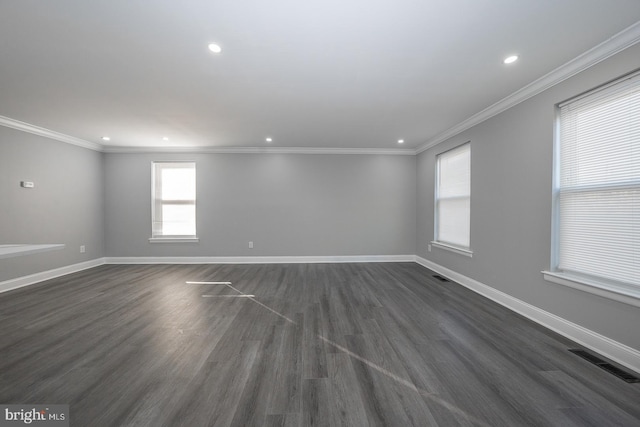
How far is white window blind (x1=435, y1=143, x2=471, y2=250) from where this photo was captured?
3.99m

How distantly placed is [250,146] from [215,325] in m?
3.89

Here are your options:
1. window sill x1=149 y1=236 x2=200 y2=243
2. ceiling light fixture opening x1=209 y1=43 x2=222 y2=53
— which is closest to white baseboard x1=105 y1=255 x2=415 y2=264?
window sill x1=149 y1=236 x2=200 y2=243

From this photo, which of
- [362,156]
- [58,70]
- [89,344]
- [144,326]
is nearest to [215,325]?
[144,326]

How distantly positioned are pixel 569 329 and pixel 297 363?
259 cm

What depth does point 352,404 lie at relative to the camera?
1.50m

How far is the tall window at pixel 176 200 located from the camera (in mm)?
5496

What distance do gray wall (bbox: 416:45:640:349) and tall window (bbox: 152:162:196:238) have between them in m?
5.54

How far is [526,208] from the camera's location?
2801 mm

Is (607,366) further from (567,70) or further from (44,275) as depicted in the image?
(44,275)

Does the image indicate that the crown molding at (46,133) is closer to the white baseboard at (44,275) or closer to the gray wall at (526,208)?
the white baseboard at (44,275)

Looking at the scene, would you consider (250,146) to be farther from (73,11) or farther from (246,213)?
(73,11)

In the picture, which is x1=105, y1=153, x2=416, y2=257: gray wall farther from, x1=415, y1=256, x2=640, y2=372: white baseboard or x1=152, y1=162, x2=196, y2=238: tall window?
x1=415, y1=256, x2=640, y2=372: white baseboard

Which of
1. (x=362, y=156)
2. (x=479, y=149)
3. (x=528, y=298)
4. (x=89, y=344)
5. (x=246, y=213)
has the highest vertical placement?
A: (x=362, y=156)

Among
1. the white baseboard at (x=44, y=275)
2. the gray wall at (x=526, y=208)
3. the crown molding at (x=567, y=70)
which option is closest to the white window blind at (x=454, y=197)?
the gray wall at (x=526, y=208)
